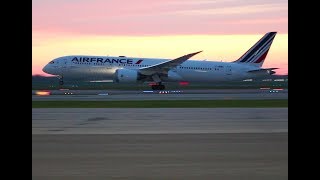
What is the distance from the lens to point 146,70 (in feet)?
184

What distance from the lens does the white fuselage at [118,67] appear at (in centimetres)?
5594

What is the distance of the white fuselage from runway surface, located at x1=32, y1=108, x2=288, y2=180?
37.3 metres

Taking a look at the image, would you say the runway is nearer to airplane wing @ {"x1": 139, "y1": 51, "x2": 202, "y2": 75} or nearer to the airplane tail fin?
airplane wing @ {"x1": 139, "y1": 51, "x2": 202, "y2": 75}

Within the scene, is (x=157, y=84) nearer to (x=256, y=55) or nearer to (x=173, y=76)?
(x=173, y=76)

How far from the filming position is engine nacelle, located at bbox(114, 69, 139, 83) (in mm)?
53812

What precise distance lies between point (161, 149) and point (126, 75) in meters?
43.3

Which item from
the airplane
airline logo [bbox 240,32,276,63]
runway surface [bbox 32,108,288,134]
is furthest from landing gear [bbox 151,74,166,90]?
runway surface [bbox 32,108,288,134]

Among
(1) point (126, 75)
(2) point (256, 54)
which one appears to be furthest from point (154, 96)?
(2) point (256, 54)
